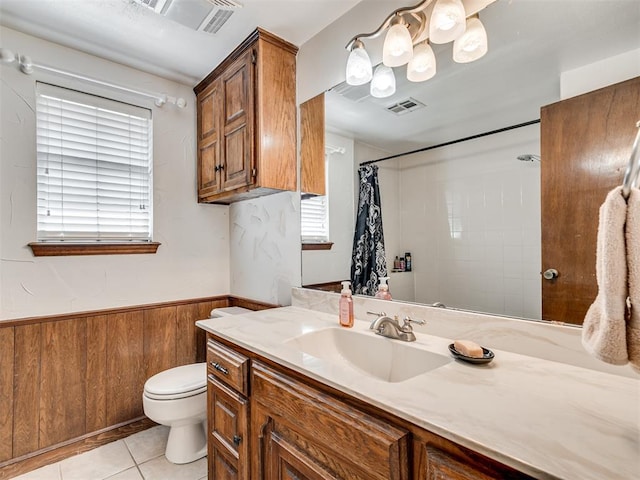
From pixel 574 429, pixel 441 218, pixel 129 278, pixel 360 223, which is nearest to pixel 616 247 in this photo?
pixel 574 429

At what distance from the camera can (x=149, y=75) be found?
2203 mm

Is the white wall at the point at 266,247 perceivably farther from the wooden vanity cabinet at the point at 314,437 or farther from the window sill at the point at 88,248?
the wooden vanity cabinet at the point at 314,437

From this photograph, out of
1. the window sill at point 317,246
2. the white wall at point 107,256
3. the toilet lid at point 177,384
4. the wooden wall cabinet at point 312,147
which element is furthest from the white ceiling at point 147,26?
the toilet lid at point 177,384

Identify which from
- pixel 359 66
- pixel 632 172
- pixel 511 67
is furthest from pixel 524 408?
pixel 359 66

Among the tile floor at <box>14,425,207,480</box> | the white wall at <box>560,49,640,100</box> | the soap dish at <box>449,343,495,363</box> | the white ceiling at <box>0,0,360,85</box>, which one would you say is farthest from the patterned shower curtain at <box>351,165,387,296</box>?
the tile floor at <box>14,425,207,480</box>

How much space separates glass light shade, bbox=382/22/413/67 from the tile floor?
228 cm

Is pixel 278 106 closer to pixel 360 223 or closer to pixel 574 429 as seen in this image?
pixel 360 223

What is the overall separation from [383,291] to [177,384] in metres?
1.26

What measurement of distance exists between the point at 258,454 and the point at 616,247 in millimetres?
1162

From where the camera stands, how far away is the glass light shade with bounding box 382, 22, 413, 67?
4.39ft

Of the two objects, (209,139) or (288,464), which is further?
(209,139)

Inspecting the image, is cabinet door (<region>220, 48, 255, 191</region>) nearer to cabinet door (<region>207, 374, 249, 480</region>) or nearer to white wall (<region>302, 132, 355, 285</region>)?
white wall (<region>302, 132, 355, 285</region>)

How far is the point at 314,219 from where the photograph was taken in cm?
184

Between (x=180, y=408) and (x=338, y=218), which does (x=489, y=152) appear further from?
(x=180, y=408)
